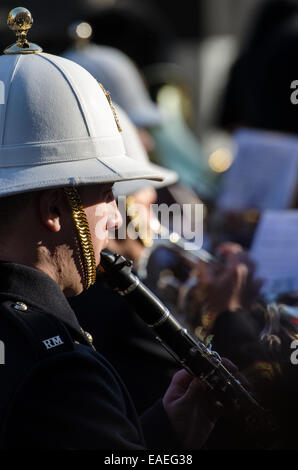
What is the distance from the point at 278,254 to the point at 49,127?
172 centimetres

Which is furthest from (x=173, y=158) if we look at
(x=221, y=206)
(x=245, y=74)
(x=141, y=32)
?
(x=141, y=32)

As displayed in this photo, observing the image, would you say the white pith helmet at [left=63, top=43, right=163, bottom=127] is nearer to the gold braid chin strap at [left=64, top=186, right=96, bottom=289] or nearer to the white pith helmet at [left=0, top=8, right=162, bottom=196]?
the white pith helmet at [left=0, top=8, right=162, bottom=196]

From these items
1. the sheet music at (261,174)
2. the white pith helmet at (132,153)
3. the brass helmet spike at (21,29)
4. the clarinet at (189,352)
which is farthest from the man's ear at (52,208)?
the sheet music at (261,174)

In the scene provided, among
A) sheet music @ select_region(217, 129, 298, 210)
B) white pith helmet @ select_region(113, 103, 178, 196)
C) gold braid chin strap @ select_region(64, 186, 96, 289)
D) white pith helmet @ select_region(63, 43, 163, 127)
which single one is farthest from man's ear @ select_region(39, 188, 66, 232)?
sheet music @ select_region(217, 129, 298, 210)

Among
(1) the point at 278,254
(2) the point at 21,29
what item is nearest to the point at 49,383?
(2) the point at 21,29

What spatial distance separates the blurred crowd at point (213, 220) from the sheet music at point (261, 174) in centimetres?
1

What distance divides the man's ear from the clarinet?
282mm

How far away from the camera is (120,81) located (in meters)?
5.13

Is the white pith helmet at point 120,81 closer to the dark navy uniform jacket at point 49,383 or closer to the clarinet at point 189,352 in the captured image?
the clarinet at point 189,352

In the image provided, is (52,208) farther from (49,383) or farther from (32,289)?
(49,383)

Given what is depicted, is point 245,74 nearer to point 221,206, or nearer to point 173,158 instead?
point 173,158

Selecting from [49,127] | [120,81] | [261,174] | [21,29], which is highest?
[21,29]

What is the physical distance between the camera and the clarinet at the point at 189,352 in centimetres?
209

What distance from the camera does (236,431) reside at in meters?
2.13
